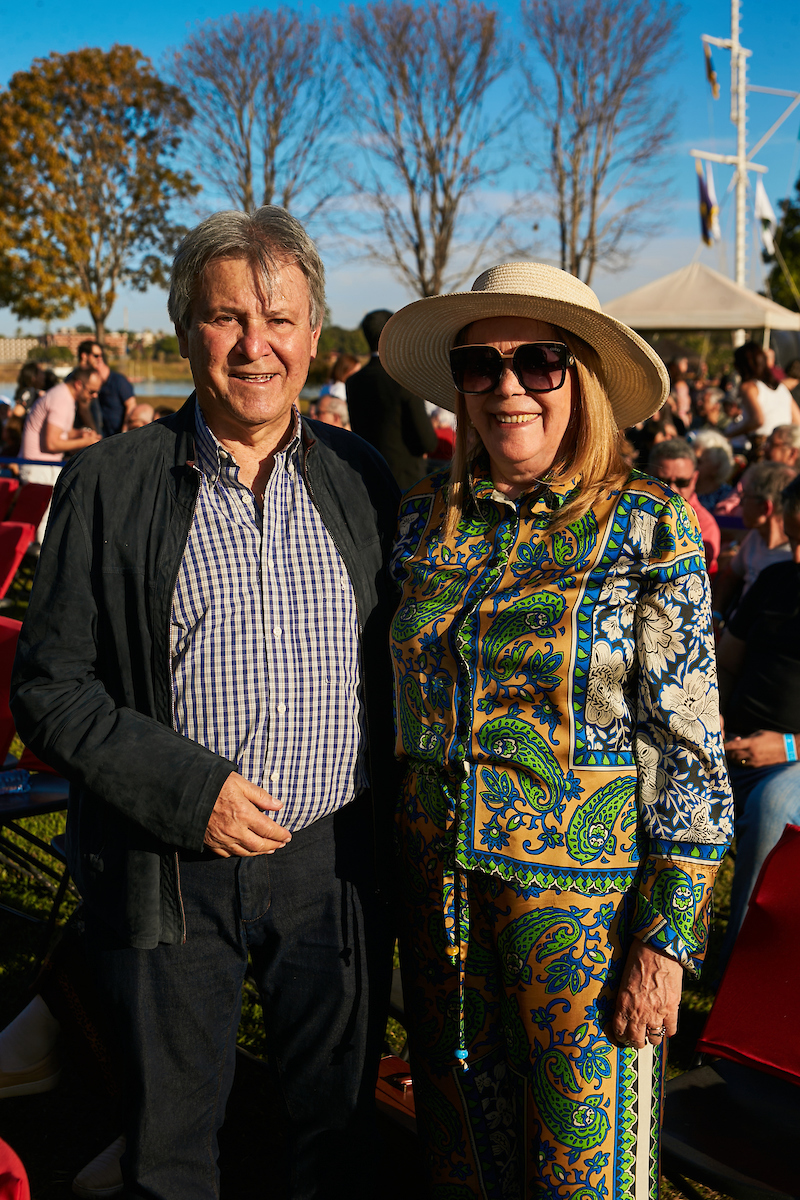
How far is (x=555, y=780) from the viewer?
1.56 metres

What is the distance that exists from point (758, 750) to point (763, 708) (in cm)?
23

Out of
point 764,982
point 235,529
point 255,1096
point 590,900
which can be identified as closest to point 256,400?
point 235,529

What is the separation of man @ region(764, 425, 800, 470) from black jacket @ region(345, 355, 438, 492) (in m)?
2.25

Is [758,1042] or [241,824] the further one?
[758,1042]

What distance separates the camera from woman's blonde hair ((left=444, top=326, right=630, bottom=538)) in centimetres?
165

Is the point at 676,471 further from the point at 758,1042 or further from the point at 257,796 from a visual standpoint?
the point at 257,796

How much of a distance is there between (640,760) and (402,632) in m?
0.48

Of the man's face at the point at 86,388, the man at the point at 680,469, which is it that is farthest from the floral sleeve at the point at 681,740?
the man's face at the point at 86,388

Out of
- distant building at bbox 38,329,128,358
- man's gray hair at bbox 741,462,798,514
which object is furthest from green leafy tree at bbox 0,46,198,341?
man's gray hair at bbox 741,462,798,514

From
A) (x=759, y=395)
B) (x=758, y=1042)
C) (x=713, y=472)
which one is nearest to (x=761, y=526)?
(x=713, y=472)

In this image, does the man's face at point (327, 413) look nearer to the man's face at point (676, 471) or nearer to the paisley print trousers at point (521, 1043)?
the man's face at point (676, 471)

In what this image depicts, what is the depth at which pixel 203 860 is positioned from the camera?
5.55 ft

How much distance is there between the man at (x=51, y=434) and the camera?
823 centimetres

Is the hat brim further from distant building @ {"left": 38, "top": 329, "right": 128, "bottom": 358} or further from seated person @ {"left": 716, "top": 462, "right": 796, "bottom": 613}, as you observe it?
→ distant building @ {"left": 38, "top": 329, "right": 128, "bottom": 358}
